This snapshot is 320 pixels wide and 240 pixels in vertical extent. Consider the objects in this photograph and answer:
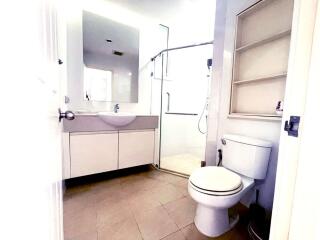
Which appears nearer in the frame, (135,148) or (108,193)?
(108,193)

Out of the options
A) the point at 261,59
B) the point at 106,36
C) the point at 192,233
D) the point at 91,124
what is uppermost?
the point at 106,36

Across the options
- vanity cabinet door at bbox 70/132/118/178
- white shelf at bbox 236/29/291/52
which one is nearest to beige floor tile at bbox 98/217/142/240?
vanity cabinet door at bbox 70/132/118/178

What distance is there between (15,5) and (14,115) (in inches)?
7.2

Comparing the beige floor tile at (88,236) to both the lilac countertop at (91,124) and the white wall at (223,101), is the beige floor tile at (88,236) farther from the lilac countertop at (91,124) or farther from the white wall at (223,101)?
the white wall at (223,101)

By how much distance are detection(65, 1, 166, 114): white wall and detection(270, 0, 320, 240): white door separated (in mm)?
2124

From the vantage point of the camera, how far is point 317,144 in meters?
0.48

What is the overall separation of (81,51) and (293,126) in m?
2.29

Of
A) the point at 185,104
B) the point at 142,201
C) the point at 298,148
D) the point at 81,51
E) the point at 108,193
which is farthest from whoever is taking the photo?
the point at 185,104

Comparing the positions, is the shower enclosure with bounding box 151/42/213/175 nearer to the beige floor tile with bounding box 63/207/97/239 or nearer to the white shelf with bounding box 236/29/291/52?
the white shelf with bounding box 236/29/291/52

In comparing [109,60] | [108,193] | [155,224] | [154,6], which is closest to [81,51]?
[109,60]

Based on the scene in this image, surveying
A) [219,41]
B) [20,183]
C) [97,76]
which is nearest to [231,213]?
[20,183]

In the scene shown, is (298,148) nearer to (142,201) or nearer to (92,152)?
(142,201)

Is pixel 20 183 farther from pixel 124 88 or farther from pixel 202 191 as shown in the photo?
pixel 124 88

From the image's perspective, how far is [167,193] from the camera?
1.83 m
